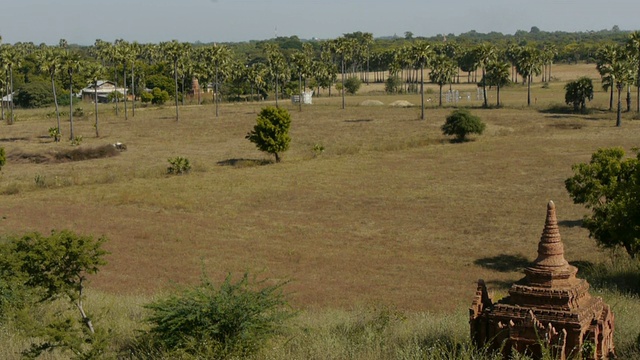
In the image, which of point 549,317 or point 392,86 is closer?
point 549,317

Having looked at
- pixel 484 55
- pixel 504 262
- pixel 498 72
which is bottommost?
pixel 504 262

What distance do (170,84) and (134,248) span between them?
83979 mm

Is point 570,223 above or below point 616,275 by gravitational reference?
below

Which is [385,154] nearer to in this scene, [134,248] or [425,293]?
[134,248]

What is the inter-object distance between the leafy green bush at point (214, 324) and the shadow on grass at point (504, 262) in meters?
16.9

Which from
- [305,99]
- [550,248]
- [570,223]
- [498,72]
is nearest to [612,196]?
[570,223]

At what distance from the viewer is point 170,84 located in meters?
115

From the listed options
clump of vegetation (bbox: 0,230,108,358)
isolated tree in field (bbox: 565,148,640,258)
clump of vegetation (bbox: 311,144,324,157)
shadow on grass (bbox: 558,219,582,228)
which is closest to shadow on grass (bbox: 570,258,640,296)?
isolated tree in field (bbox: 565,148,640,258)

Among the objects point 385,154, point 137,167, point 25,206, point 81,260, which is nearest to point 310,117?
point 385,154

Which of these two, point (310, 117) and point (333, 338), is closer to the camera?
point (333, 338)

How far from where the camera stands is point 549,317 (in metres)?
14.0

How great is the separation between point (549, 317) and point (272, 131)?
4402cm

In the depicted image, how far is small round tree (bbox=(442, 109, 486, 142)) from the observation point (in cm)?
6588

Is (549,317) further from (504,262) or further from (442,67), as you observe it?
(442,67)
